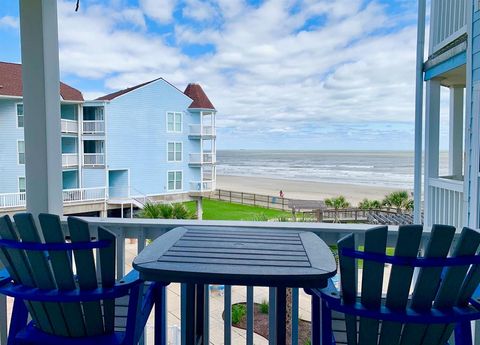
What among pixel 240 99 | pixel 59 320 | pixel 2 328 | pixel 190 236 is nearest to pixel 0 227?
pixel 59 320

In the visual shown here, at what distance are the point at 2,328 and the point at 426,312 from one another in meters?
1.88

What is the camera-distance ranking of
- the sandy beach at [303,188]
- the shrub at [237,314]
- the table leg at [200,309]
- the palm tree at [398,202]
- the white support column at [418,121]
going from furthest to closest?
the sandy beach at [303,188] < the palm tree at [398,202] < the shrub at [237,314] < the white support column at [418,121] < the table leg at [200,309]

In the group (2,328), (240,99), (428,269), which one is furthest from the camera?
(240,99)

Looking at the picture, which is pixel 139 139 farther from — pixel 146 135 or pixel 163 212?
pixel 163 212

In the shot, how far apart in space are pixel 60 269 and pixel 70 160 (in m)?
11.4

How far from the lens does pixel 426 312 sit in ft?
3.72

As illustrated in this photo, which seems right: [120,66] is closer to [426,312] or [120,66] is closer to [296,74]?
[296,74]

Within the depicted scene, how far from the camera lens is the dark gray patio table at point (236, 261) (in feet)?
3.59

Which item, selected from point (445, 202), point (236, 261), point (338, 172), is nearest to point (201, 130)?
point (445, 202)

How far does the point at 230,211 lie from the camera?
1524cm

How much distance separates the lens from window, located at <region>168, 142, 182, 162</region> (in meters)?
12.8

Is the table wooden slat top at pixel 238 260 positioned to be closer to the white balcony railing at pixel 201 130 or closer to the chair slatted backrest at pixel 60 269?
the chair slatted backrest at pixel 60 269

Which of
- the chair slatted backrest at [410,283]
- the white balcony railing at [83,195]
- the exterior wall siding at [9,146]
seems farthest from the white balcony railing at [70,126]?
the chair slatted backrest at [410,283]

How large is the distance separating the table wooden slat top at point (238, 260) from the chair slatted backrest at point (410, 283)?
11 centimetres
